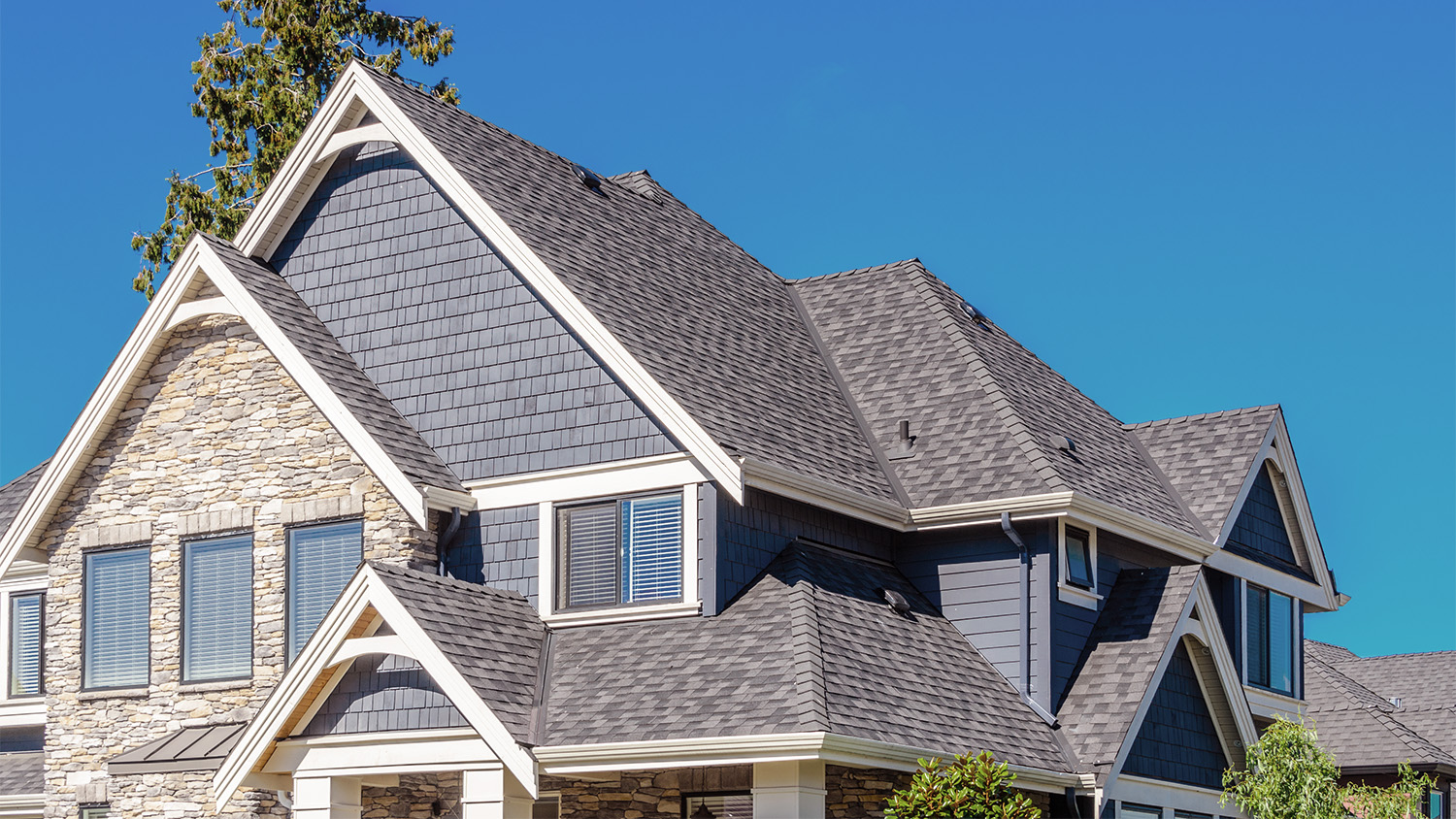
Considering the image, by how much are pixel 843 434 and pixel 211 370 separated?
7.78 m

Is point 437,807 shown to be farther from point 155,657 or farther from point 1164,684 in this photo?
point 1164,684

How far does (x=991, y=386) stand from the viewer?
2356 cm

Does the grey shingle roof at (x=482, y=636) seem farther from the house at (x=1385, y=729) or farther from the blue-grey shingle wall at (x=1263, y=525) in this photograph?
the house at (x=1385, y=729)

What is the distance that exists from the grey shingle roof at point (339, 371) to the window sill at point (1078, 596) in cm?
717

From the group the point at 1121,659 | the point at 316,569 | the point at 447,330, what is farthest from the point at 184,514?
the point at 1121,659

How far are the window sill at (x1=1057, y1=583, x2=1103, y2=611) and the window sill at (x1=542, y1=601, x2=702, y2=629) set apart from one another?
15.3ft

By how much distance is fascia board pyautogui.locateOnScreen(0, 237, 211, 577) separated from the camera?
2167cm

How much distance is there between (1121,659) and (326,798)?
922cm

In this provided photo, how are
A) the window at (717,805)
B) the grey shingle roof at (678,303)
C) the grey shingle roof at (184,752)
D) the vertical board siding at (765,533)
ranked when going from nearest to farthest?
the window at (717,805), the grey shingle roof at (184,752), the vertical board siding at (765,533), the grey shingle roof at (678,303)

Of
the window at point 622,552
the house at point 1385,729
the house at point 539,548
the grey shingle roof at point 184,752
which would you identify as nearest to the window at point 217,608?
the house at point 539,548

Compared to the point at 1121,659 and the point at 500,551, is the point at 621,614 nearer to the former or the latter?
the point at 500,551

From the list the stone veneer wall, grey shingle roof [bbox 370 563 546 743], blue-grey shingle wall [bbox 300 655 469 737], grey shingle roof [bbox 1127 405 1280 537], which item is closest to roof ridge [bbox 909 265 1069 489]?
grey shingle roof [bbox 1127 405 1280 537]

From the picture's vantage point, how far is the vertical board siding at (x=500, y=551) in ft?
66.7

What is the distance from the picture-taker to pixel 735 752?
16.8 m
